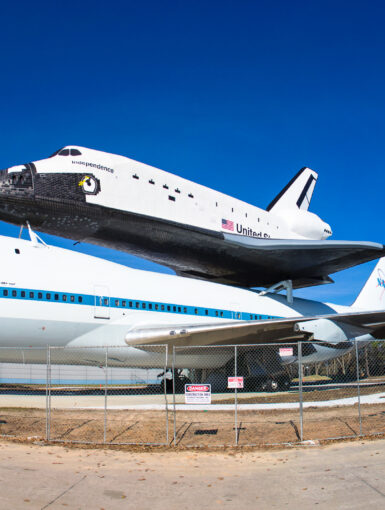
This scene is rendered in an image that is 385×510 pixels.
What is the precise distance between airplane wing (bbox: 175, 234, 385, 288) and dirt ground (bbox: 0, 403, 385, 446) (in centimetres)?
1261

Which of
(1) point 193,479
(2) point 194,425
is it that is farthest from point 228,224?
(1) point 193,479

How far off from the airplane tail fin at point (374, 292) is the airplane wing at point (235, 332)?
9811 mm

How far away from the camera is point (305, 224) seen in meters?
29.6

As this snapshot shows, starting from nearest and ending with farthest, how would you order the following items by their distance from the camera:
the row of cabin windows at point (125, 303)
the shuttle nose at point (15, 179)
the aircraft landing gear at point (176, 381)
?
the row of cabin windows at point (125, 303), the shuttle nose at point (15, 179), the aircraft landing gear at point (176, 381)

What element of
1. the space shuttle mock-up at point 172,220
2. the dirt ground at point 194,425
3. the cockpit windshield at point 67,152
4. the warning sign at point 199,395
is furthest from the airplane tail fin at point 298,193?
the warning sign at point 199,395

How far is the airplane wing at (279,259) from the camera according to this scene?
81.9ft

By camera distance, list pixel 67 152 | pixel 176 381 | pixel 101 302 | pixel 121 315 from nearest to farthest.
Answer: pixel 101 302, pixel 121 315, pixel 67 152, pixel 176 381

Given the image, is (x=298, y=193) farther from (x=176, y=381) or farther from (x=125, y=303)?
(x=125, y=303)

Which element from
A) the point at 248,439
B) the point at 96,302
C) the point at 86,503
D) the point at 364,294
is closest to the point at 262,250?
the point at 364,294

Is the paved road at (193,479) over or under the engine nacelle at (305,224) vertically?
under

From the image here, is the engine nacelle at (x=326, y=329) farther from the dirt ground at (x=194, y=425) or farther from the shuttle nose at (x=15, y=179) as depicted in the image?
the shuttle nose at (x=15, y=179)

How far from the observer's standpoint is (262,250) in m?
25.1

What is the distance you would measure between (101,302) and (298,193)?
20.1 metres

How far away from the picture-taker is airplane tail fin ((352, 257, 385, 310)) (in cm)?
2970
